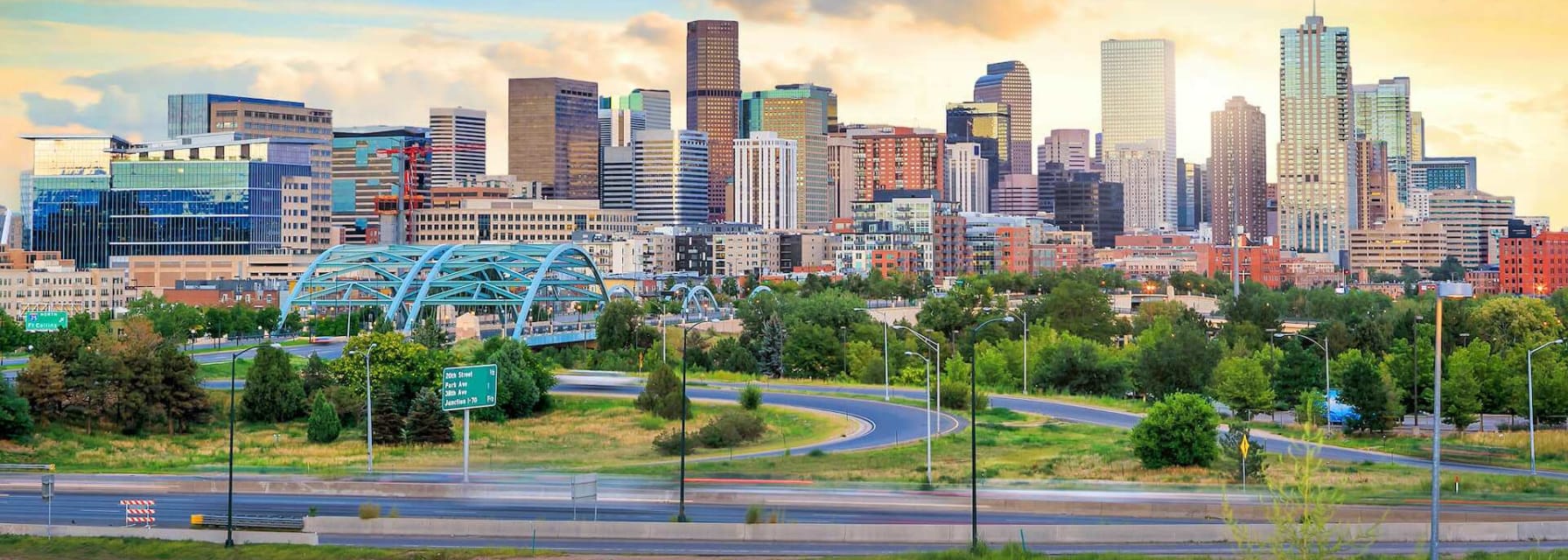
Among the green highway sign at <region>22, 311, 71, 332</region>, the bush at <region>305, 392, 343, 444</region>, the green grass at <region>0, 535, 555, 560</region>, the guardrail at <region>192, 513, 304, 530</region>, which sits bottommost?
the green grass at <region>0, 535, 555, 560</region>

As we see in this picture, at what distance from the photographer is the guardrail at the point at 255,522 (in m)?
51.2

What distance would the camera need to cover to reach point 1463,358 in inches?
3401

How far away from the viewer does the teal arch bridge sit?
151625mm

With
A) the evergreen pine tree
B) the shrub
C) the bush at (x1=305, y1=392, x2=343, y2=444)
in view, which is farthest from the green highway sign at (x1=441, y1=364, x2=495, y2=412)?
the bush at (x1=305, y1=392, x2=343, y2=444)

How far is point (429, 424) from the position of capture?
77500 mm

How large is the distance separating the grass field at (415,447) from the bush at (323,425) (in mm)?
518

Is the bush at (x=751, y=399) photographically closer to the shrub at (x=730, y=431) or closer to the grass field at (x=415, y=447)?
the grass field at (x=415, y=447)

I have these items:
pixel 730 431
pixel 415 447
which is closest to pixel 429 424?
pixel 415 447

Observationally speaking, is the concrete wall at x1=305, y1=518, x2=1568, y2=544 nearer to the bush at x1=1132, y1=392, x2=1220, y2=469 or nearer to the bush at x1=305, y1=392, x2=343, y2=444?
the bush at x1=1132, y1=392, x2=1220, y2=469

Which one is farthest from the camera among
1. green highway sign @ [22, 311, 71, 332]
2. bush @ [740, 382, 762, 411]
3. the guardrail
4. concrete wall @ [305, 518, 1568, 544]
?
green highway sign @ [22, 311, 71, 332]

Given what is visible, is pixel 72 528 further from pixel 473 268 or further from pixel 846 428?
pixel 473 268

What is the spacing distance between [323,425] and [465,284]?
3130 inches

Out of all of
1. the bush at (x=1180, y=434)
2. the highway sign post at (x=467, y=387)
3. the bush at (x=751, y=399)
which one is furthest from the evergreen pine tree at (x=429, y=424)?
the bush at (x=1180, y=434)

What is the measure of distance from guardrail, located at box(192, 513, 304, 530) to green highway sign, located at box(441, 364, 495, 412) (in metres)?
16.4
